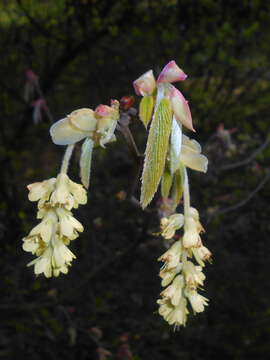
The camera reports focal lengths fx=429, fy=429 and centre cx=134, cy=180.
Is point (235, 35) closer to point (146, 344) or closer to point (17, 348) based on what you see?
point (146, 344)

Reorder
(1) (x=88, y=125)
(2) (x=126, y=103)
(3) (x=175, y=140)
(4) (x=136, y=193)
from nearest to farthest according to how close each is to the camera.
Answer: (3) (x=175, y=140), (1) (x=88, y=125), (2) (x=126, y=103), (4) (x=136, y=193)

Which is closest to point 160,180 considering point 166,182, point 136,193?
point 166,182

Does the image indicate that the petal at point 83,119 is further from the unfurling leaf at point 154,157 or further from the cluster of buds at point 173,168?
the unfurling leaf at point 154,157

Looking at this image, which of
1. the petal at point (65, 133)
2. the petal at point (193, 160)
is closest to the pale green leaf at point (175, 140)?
the petal at point (193, 160)

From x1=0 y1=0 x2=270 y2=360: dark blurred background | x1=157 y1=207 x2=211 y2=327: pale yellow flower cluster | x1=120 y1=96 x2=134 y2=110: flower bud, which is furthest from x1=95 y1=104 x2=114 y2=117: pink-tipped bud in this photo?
x1=0 y1=0 x2=270 y2=360: dark blurred background

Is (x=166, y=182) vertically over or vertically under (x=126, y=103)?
under

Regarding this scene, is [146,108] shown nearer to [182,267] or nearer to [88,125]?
[88,125]
